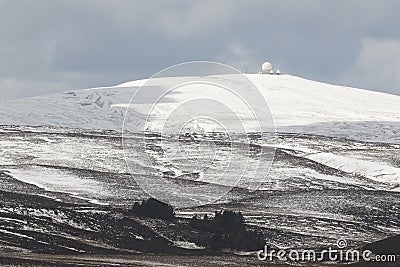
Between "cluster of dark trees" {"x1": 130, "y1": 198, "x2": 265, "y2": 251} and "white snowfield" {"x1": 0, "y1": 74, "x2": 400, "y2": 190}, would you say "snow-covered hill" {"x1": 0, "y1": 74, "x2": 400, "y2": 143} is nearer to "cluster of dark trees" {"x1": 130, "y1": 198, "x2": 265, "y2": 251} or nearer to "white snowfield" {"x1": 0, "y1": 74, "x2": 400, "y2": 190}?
"white snowfield" {"x1": 0, "y1": 74, "x2": 400, "y2": 190}

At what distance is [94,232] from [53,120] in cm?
10504

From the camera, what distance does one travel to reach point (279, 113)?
174750 mm

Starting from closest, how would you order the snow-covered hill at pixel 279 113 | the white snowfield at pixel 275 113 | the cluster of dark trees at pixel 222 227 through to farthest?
1. the cluster of dark trees at pixel 222 227
2. the white snowfield at pixel 275 113
3. the snow-covered hill at pixel 279 113

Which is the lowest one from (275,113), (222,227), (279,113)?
(222,227)

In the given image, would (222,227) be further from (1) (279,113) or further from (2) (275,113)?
(1) (279,113)

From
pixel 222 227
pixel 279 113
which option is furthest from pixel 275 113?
pixel 222 227

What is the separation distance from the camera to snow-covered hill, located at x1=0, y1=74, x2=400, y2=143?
521ft

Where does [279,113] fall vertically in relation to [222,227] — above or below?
above

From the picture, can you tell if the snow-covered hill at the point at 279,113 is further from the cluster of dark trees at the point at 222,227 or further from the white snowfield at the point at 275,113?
the cluster of dark trees at the point at 222,227

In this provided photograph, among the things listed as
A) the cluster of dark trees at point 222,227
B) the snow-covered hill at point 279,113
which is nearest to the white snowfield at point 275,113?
the snow-covered hill at point 279,113

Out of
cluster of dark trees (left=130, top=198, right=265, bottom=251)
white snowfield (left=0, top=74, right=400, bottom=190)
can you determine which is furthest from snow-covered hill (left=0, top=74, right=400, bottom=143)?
cluster of dark trees (left=130, top=198, right=265, bottom=251)

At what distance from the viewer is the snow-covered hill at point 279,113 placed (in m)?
159

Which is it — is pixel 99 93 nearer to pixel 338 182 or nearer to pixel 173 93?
pixel 173 93

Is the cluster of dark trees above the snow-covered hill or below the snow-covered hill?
below
